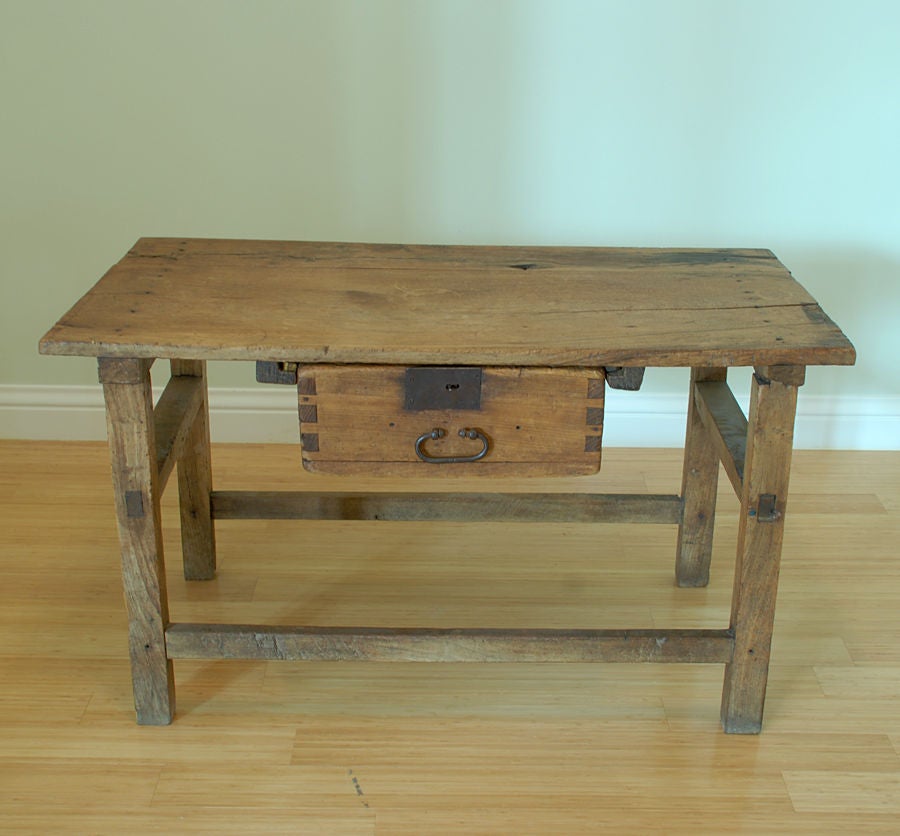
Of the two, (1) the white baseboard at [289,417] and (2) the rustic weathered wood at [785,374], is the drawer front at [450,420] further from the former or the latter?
(1) the white baseboard at [289,417]

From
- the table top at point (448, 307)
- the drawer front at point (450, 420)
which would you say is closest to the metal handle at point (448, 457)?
the drawer front at point (450, 420)

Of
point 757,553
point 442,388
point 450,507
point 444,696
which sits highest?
point 442,388

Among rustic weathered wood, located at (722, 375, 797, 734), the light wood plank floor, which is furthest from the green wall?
rustic weathered wood, located at (722, 375, 797, 734)

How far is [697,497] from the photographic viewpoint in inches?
89.3

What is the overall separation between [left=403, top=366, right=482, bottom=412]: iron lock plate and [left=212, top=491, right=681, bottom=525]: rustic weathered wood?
569 millimetres

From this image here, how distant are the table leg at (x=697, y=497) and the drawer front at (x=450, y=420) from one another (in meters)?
0.51

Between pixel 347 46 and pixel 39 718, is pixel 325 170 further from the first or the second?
pixel 39 718

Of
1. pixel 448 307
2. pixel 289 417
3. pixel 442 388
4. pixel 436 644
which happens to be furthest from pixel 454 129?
pixel 436 644

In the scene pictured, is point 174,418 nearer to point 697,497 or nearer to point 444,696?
point 444,696

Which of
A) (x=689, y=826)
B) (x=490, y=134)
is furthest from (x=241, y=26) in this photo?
(x=689, y=826)

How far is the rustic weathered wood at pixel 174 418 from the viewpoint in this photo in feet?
6.26

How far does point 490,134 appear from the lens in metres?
2.63

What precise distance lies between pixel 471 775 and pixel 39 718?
691 millimetres

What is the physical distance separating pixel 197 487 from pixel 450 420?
0.71 m
